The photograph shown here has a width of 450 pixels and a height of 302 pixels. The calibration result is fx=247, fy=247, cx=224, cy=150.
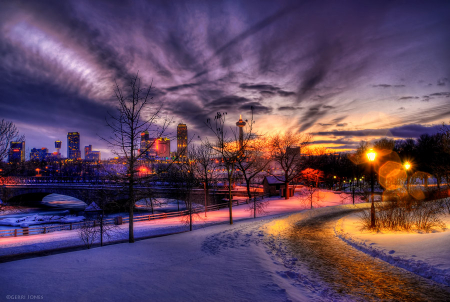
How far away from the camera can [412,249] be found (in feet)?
34.2

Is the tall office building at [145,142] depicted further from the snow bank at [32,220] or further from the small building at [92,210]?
the small building at [92,210]

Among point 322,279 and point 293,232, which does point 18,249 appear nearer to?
point 293,232

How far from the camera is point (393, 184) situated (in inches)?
2173

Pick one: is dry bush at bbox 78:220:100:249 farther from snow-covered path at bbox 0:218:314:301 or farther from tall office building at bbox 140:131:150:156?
tall office building at bbox 140:131:150:156

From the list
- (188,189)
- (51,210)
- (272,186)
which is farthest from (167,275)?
(51,210)

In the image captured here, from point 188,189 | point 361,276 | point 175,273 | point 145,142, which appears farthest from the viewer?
point 188,189

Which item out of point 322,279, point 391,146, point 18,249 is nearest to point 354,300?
point 322,279

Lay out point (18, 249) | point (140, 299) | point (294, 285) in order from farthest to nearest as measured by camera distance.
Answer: point (18, 249) < point (294, 285) < point (140, 299)

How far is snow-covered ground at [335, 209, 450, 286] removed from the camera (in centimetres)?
845

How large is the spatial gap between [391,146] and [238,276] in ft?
212

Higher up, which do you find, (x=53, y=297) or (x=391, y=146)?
(x=391, y=146)

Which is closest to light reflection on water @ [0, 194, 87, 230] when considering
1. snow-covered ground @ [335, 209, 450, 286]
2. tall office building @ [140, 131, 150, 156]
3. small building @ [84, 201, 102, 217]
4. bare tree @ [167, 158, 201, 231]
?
small building @ [84, 201, 102, 217]

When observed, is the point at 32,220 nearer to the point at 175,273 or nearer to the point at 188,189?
the point at 188,189

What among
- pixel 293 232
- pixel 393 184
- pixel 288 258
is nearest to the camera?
pixel 288 258
